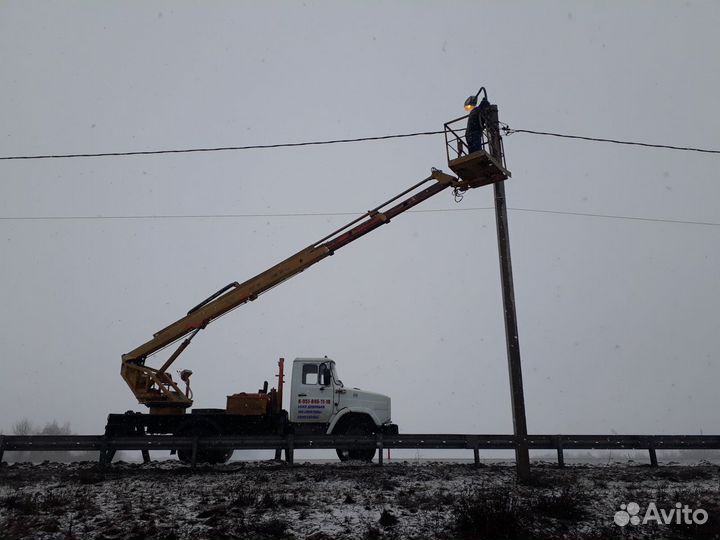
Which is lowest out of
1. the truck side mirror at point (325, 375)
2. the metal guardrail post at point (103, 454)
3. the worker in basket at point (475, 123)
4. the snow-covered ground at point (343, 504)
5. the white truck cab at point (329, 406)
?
the snow-covered ground at point (343, 504)

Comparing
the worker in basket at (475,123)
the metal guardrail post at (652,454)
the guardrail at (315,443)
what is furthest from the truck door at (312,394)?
the metal guardrail post at (652,454)

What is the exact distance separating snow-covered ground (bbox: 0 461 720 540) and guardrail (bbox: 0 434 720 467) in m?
1.27

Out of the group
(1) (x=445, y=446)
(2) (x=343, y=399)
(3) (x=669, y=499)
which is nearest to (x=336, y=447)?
(2) (x=343, y=399)

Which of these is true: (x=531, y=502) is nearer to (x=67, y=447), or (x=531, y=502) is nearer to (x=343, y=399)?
(x=343, y=399)

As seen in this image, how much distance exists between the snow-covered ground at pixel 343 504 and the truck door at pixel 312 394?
307 cm

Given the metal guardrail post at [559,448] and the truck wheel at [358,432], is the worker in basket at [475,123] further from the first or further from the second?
the truck wheel at [358,432]

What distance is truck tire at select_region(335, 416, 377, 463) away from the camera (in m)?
14.0

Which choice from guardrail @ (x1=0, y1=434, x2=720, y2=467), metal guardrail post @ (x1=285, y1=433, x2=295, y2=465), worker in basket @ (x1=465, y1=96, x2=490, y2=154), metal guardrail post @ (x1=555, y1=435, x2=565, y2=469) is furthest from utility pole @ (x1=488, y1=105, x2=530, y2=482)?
metal guardrail post @ (x1=285, y1=433, x2=295, y2=465)

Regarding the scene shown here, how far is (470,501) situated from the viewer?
736 centimetres

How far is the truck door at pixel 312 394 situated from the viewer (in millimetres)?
14438

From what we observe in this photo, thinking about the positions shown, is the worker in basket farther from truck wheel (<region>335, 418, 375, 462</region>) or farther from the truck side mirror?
truck wheel (<region>335, 418, 375, 462</region>)

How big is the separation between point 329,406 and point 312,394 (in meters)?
0.65

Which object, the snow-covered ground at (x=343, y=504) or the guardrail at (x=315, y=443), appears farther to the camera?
the guardrail at (x=315, y=443)

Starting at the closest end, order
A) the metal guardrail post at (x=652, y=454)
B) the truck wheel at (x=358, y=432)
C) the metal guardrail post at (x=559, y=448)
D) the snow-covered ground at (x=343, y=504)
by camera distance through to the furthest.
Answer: the snow-covered ground at (x=343, y=504), the metal guardrail post at (x=559, y=448), the metal guardrail post at (x=652, y=454), the truck wheel at (x=358, y=432)
